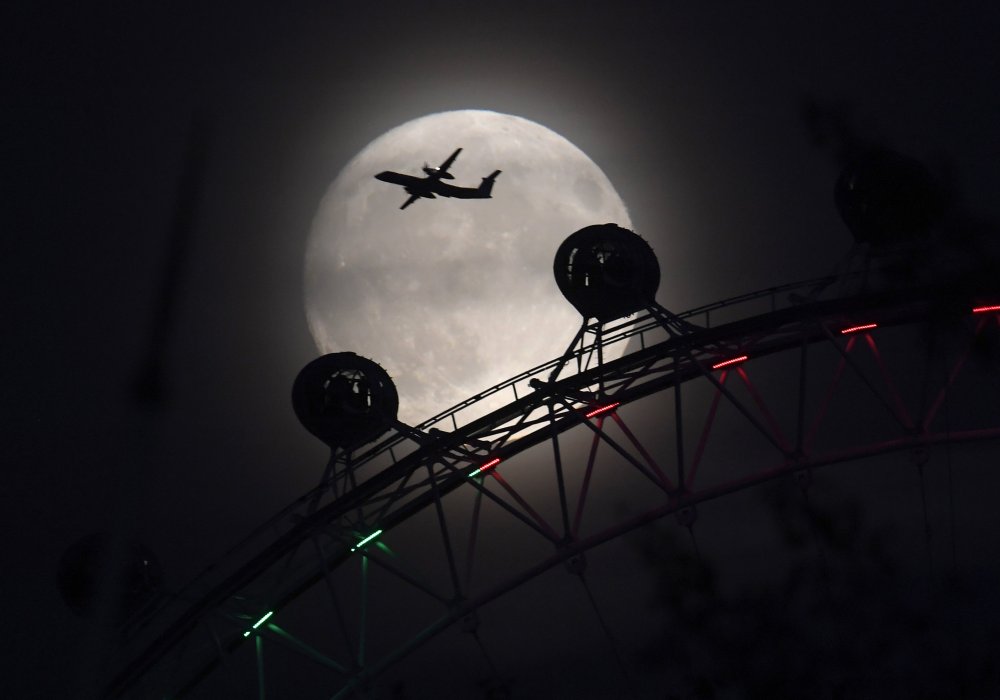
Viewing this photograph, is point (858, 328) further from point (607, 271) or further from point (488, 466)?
point (488, 466)

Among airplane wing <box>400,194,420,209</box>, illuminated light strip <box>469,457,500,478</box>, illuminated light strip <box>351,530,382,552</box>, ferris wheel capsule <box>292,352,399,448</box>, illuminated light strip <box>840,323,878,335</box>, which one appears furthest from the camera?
airplane wing <box>400,194,420,209</box>

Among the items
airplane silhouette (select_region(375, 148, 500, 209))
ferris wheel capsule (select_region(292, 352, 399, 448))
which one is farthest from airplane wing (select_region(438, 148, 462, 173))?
ferris wheel capsule (select_region(292, 352, 399, 448))

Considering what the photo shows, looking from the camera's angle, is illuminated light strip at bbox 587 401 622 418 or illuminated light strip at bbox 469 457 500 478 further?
illuminated light strip at bbox 469 457 500 478

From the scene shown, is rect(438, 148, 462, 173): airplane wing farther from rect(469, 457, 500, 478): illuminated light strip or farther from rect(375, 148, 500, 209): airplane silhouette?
rect(469, 457, 500, 478): illuminated light strip

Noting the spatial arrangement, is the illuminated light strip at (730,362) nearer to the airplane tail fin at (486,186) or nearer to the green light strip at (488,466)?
the green light strip at (488,466)

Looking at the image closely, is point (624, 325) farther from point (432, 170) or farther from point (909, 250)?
point (432, 170)

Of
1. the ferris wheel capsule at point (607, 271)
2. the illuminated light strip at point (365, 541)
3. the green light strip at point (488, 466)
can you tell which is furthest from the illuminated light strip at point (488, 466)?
the ferris wheel capsule at point (607, 271)

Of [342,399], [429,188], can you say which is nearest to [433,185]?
[429,188]
